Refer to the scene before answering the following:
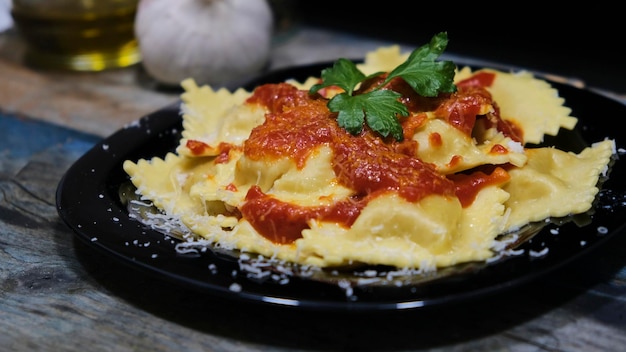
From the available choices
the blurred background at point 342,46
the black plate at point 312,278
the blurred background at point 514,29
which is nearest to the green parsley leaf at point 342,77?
the black plate at point 312,278

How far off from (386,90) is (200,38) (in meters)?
2.65

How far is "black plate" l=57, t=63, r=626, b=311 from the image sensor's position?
2684 millimetres

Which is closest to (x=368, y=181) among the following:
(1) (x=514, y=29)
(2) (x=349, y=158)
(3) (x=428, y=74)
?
(2) (x=349, y=158)

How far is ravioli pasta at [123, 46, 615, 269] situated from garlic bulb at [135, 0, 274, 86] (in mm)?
1842

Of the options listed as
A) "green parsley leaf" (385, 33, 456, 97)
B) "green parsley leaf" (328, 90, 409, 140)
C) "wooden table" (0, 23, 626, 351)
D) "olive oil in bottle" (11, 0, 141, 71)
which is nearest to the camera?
"wooden table" (0, 23, 626, 351)

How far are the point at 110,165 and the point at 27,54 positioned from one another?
382 cm

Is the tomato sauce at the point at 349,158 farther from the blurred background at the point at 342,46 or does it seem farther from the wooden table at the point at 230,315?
the blurred background at the point at 342,46

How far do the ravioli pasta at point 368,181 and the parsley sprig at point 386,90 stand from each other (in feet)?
0.24

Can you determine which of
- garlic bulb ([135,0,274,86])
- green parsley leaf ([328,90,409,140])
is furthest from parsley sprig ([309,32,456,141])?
garlic bulb ([135,0,274,86])

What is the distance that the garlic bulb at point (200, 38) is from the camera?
576 centimetres

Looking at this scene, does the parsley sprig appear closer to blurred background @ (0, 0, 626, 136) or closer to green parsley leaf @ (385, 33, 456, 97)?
green parsley leaf @ (385, 33, 456, 97)

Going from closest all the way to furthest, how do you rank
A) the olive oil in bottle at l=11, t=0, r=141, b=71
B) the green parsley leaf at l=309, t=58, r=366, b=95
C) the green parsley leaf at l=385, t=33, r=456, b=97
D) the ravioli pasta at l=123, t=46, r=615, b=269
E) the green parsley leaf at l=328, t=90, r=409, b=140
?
the ravioli pasta at l=123, t=46, r=615, b=269
the green parsley leaf at l=328, t=90, r=409, b=140
the green parsley leaf at l=385, t=33, r=456, b=97
the green parsley leaf at l=309, t=58, r=366, b=95
the olive oil in bottle at l=11, t=0, r=141, b=71

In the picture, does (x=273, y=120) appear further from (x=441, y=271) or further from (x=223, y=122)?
(x=441, y=271)

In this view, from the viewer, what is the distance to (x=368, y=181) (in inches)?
127
